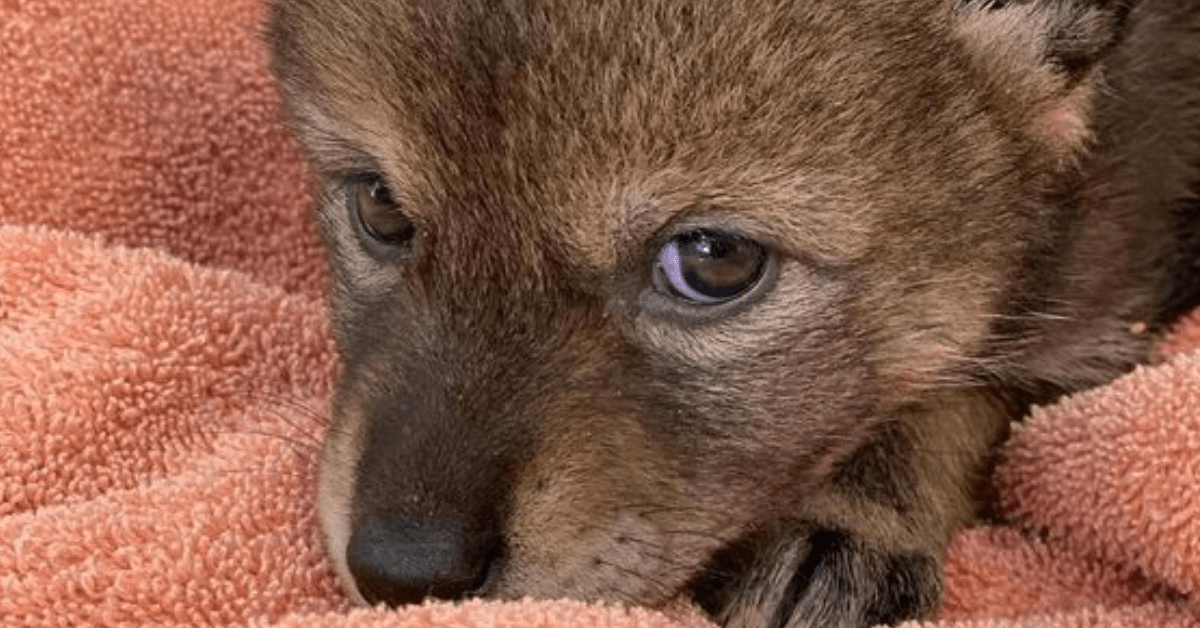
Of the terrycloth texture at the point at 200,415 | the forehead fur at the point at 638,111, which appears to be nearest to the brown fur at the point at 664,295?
the forehead fur at the point at 638,111

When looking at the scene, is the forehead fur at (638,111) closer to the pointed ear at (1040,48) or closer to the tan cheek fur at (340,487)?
the pointed ear at (1040,48)

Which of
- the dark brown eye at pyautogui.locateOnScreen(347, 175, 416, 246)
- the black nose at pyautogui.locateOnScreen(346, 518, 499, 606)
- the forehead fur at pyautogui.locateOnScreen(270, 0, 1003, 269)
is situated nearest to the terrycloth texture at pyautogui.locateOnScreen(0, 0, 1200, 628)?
the black nose at pyautogui.locateOnScreen(346, 518, 499, 606)

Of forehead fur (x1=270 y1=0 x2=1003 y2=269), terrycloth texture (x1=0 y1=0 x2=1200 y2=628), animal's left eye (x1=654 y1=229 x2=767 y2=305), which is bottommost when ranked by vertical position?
terrycloth texture (x1=0 y1=0 x2=1200 y2=628)

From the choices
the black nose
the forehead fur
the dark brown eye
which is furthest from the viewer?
the dark brown eye

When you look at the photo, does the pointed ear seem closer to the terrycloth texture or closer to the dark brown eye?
the terrycloth texture

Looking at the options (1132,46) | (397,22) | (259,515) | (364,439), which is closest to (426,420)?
(364,439)

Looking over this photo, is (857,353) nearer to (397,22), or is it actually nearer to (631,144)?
(631,144)

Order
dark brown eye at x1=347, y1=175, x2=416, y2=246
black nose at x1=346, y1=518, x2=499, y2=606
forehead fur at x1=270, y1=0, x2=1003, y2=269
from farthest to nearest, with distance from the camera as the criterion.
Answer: dark brown eye at x1=347, y1=175, x2=416, y2=246 < forehead fur at x1=270, y1=0, x2=1003, y2=269 < black nose at x1=346, y1=518, x2=499, y2=606
